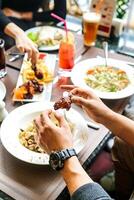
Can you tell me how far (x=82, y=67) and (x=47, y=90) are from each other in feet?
0.79

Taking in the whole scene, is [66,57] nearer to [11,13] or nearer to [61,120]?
[61,120]

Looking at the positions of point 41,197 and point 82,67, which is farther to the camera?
point 82,67

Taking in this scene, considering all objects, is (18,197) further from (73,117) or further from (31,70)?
(31,70)

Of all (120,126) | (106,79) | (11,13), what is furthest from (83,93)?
(11,13)

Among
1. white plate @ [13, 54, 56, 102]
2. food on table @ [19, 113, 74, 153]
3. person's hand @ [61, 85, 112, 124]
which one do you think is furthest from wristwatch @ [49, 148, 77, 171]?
white plate @ [13, 54, 56, 102]

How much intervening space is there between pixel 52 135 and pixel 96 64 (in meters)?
0.66

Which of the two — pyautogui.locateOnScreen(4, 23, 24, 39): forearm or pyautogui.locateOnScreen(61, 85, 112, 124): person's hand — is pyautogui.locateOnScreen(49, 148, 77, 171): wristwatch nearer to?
pyautogui.locateOnScreen(61, 85, 112, 124): person's hand

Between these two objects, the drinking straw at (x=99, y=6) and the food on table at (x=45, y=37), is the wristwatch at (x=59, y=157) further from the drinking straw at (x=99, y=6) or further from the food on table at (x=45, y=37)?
the drinking straw at (x=99, y=6)

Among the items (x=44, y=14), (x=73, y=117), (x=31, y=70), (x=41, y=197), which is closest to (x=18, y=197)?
(x=41, y=197)

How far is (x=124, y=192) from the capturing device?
1.33 m

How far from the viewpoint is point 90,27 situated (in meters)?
1.64

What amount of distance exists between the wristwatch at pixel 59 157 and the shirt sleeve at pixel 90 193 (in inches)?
3.8

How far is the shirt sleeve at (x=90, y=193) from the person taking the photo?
80 centimetres

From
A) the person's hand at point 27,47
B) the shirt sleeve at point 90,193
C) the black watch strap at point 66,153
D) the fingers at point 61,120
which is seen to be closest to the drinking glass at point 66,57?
the person's hand at point 27,47
